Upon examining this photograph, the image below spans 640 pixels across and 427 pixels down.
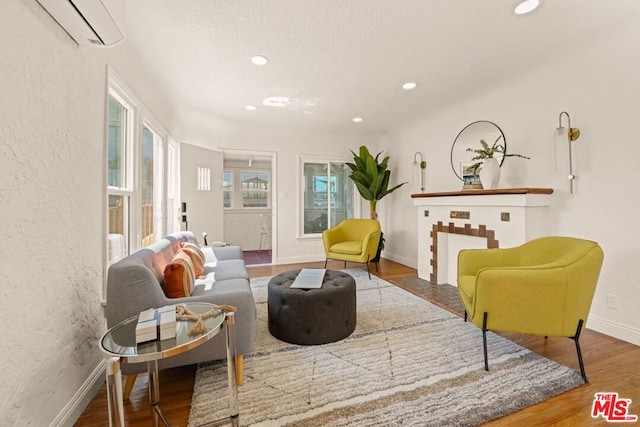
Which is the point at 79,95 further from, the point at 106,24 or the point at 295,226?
the point at 295,226

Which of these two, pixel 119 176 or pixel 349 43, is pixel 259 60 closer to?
pixel 349 43

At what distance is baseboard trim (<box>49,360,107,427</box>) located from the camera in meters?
1.34

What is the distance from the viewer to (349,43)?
92.4 inches

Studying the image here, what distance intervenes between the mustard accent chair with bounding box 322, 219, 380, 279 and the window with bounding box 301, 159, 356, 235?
836mm

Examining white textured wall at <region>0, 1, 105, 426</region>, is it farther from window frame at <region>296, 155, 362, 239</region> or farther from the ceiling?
window frame at <region>296, 155, 362, 239</region>

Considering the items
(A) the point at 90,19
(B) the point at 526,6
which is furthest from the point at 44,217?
(B) the point at 526,6

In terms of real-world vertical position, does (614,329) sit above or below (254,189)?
below

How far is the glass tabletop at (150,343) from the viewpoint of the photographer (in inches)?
42.9

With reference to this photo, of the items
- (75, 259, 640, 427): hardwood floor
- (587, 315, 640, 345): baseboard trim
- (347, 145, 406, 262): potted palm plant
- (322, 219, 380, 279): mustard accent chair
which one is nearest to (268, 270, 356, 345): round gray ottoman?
(75, 259, 640, 427): hardwood floor

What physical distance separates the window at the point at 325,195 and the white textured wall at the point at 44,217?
3790 mm

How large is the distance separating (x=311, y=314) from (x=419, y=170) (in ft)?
10.8

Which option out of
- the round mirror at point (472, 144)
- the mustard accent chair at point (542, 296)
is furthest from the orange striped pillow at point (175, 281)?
the round mirror at point (472, 144)

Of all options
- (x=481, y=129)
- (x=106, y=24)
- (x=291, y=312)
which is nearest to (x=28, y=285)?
(x=106, y=24)

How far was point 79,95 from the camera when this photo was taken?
156 cm
